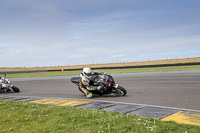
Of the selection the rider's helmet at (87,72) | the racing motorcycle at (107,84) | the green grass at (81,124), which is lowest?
the green grass at (81,124)

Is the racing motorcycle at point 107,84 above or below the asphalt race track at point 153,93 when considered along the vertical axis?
above

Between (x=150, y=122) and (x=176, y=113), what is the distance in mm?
1564

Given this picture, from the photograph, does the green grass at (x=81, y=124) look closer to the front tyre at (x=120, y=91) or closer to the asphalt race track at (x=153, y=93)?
the asphalt race track at (x=153, y=93)

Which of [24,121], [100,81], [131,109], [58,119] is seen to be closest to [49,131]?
[58,119]

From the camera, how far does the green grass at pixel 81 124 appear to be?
4.61m

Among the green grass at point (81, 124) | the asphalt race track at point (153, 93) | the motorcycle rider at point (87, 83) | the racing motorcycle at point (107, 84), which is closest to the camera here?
the green grass at point (81, 124)

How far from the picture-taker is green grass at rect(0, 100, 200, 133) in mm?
4605

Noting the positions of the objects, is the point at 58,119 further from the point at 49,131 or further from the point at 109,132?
the point at 109,132

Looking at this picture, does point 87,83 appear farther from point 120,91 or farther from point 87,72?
point 120,91

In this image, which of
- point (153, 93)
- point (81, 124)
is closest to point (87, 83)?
point (153, 93)

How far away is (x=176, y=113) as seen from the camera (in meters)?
6.17

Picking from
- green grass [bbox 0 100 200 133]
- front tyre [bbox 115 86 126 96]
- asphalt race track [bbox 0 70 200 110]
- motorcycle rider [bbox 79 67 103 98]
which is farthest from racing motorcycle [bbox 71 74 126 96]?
green grass [bbox 0 100 200 133]

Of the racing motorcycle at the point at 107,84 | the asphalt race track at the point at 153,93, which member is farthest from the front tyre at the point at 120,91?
the asphalt race track at the point at 153,93

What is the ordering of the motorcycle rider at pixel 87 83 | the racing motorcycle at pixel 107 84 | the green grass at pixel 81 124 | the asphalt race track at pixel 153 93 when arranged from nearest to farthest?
the green grass at pixel 81 124
the asphalt race track at pixel 153 93
the racing motorcycle at pixel 107 84
the motorcycle rider at pixel 87 83
